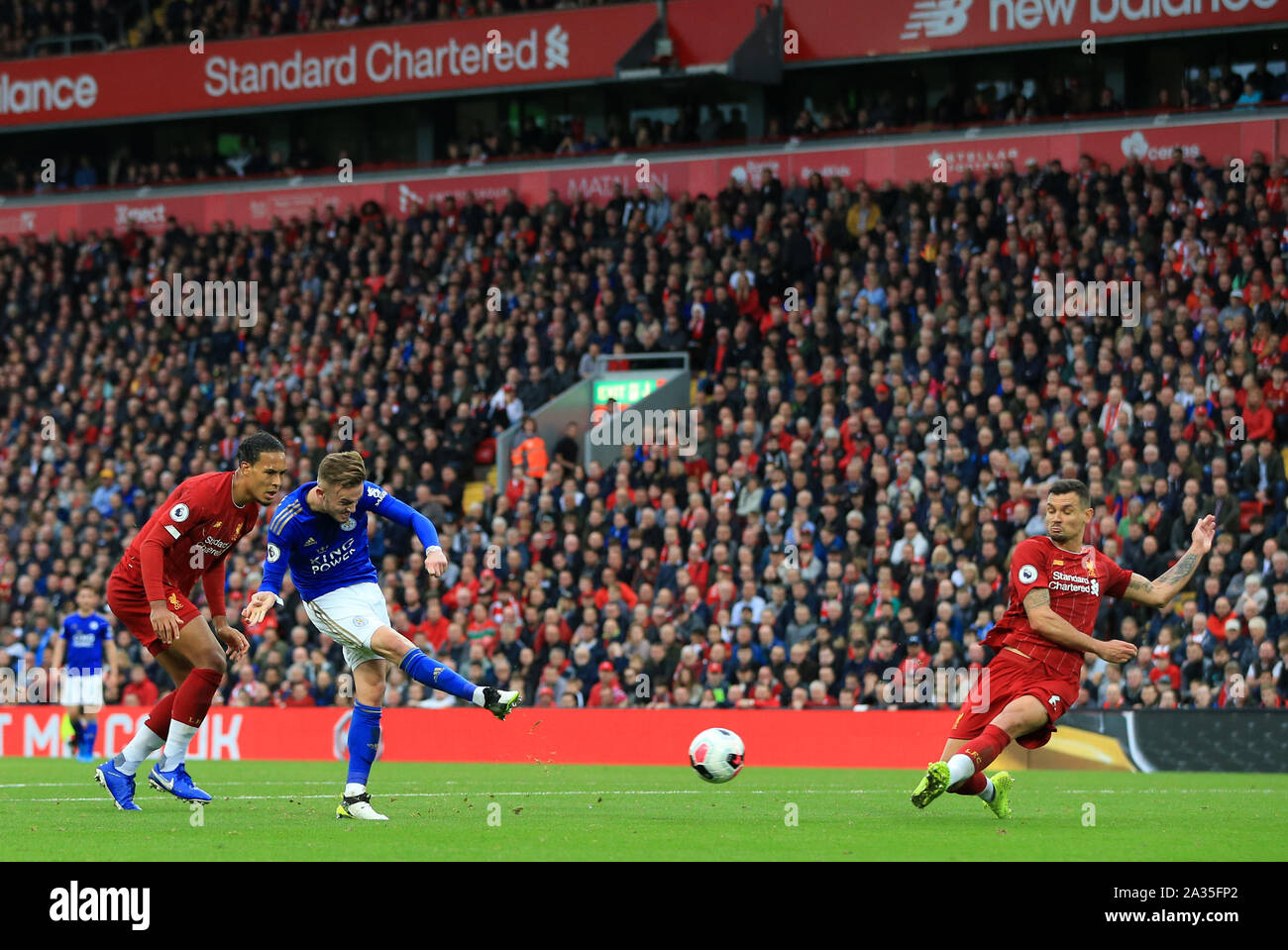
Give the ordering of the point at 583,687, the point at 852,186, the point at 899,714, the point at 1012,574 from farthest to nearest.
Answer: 1. the point at 852,186
2. the point at 583,687
3. the point at 899,714
4. the point at 1012,574

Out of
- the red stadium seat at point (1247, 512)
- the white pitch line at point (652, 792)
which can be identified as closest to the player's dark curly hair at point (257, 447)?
the white pitch line at point (652, 792)

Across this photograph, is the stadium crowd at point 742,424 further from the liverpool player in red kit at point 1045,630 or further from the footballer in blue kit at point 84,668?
the liverpool player in red kit at point 1045,630

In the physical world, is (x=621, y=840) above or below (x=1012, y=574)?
below

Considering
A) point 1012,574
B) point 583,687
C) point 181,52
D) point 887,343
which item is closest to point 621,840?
point 1012,574

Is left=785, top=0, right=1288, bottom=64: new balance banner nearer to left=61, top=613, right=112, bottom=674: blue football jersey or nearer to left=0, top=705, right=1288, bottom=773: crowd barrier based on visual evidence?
left=0, top=705, right=1288, bottom=773: crowd barrier

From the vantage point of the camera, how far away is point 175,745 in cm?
1128

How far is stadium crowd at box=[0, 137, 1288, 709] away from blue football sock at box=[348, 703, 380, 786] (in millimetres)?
9770

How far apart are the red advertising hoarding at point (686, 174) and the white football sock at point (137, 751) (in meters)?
18.1

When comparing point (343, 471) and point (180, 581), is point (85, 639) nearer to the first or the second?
point (180, 581)

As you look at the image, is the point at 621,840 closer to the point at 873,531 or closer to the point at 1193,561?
the point at 1193,561

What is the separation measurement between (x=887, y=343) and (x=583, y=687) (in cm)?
634

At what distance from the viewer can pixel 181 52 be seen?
34.4m

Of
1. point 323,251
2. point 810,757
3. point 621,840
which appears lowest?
point 810,757

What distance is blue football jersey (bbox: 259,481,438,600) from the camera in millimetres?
10734
